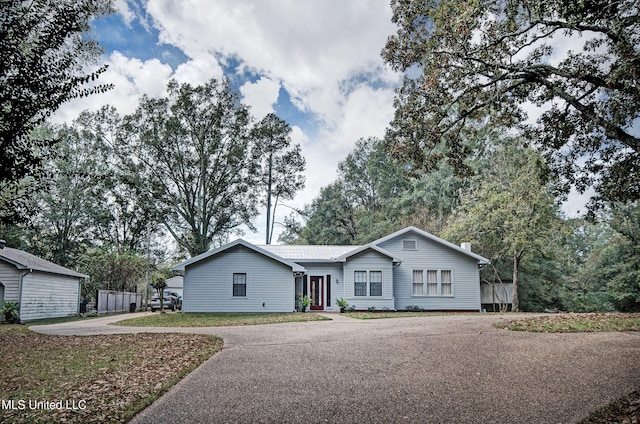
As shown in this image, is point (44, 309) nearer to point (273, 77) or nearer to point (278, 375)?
point (273, 77)

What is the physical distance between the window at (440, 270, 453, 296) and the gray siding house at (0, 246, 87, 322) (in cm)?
2090

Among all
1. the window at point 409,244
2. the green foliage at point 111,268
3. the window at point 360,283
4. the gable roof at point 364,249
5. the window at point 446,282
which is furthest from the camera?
the green foliage at point 111,268

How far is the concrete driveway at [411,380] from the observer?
5.01 meters

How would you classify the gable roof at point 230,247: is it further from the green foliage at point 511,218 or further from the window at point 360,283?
the green foliage at point 511,218

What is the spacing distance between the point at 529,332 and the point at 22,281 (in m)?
21.0

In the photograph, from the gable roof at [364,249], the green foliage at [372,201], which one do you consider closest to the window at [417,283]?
the gable roof at [364,249]

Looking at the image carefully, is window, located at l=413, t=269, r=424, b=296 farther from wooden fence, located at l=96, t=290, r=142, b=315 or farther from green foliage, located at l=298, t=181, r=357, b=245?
wooden fence, located at l=96, t=290, r=142, b=315

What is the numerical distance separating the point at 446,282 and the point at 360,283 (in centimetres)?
510

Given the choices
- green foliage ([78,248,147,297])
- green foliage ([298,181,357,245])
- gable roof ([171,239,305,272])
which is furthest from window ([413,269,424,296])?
green foliage ([78,248,147,297])

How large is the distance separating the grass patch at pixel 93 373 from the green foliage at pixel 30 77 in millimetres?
2613

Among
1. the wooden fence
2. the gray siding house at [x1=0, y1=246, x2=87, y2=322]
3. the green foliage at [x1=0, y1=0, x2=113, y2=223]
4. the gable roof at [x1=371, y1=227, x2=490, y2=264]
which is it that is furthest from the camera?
the wooden fence

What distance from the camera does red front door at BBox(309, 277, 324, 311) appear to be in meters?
23.6

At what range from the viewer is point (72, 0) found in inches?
269

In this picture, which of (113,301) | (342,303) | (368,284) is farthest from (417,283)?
(113,301)
